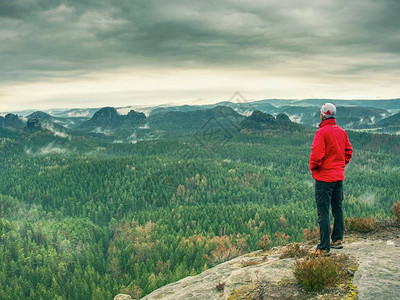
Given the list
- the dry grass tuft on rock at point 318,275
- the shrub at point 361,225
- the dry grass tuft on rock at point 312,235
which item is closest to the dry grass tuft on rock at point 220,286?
the dry grass tuft on rock at point 318,275

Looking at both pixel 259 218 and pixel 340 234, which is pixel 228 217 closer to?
pixel 259 218

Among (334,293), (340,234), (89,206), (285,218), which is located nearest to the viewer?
(334,293)

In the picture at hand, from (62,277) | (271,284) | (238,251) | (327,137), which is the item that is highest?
(327,137)

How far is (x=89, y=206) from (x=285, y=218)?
120249 millimetres

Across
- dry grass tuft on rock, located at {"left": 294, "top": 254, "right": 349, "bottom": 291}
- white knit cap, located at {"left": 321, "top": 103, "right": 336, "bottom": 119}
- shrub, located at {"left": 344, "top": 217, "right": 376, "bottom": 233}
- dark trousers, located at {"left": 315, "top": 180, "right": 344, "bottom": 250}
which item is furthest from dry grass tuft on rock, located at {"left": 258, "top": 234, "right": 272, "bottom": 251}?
white knit cap, located at {"left": 321, "top": 103, "right": 336, "bottom": 119}

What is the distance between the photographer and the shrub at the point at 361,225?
16544 mm

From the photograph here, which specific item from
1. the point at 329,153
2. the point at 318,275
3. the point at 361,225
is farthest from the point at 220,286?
the point at 361,225

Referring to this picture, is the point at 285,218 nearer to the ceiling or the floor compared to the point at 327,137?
nearer to the floor

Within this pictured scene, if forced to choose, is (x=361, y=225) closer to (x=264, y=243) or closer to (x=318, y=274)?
(x=264, y=243)

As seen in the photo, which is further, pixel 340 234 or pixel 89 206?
pixel 89 206

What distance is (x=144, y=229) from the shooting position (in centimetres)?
12875

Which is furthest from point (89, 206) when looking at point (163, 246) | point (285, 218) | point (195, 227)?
point (285, 218)

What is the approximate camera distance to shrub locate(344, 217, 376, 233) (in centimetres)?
1654

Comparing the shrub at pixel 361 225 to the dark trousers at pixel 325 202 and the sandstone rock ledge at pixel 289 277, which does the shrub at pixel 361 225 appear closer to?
the sandstone rock ledge at pixel 289 277
